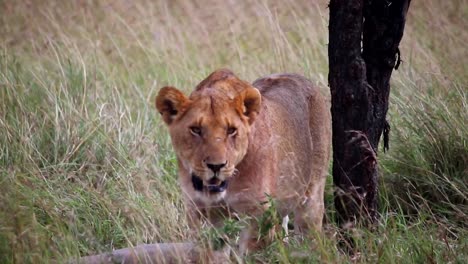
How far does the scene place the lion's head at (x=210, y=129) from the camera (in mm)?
4504

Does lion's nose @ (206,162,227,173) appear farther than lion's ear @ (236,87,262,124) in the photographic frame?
→ No

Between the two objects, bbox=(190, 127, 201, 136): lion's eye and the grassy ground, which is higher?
bbox=(190, 127, 201, 136): lion's eye

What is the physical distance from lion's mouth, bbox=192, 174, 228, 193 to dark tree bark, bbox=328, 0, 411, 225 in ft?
2.79

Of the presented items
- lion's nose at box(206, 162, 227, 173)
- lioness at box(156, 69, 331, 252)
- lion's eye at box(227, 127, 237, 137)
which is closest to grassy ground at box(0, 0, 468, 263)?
lioness at box(156, 69, 331, 252)

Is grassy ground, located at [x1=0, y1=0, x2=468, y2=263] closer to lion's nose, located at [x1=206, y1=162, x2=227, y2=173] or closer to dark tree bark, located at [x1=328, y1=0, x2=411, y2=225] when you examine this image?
dark tree bark, located at [x1=328, y1=0, x2=411, y2=225]

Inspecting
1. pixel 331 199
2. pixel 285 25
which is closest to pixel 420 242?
pixel 331 199

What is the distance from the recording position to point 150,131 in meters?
7.38

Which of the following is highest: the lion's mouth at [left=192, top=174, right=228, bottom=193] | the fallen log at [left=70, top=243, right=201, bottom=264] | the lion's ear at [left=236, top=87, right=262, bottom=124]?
the lion's ear at [left=236, top=87, right=262, bottom=124]

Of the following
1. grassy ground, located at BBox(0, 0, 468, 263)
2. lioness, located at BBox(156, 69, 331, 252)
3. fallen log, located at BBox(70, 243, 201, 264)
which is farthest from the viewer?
grassy ground, located at BBox(0, 0, 468, 263)

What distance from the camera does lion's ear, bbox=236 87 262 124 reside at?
4.74 meters

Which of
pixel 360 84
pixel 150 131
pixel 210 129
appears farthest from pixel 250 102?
pixel 150 131

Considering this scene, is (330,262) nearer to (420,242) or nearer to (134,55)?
(420,242)

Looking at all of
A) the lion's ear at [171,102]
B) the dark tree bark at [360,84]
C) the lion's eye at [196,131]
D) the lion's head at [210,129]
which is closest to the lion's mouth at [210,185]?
the lion's head at [210,129]

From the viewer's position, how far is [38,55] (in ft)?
29.7
